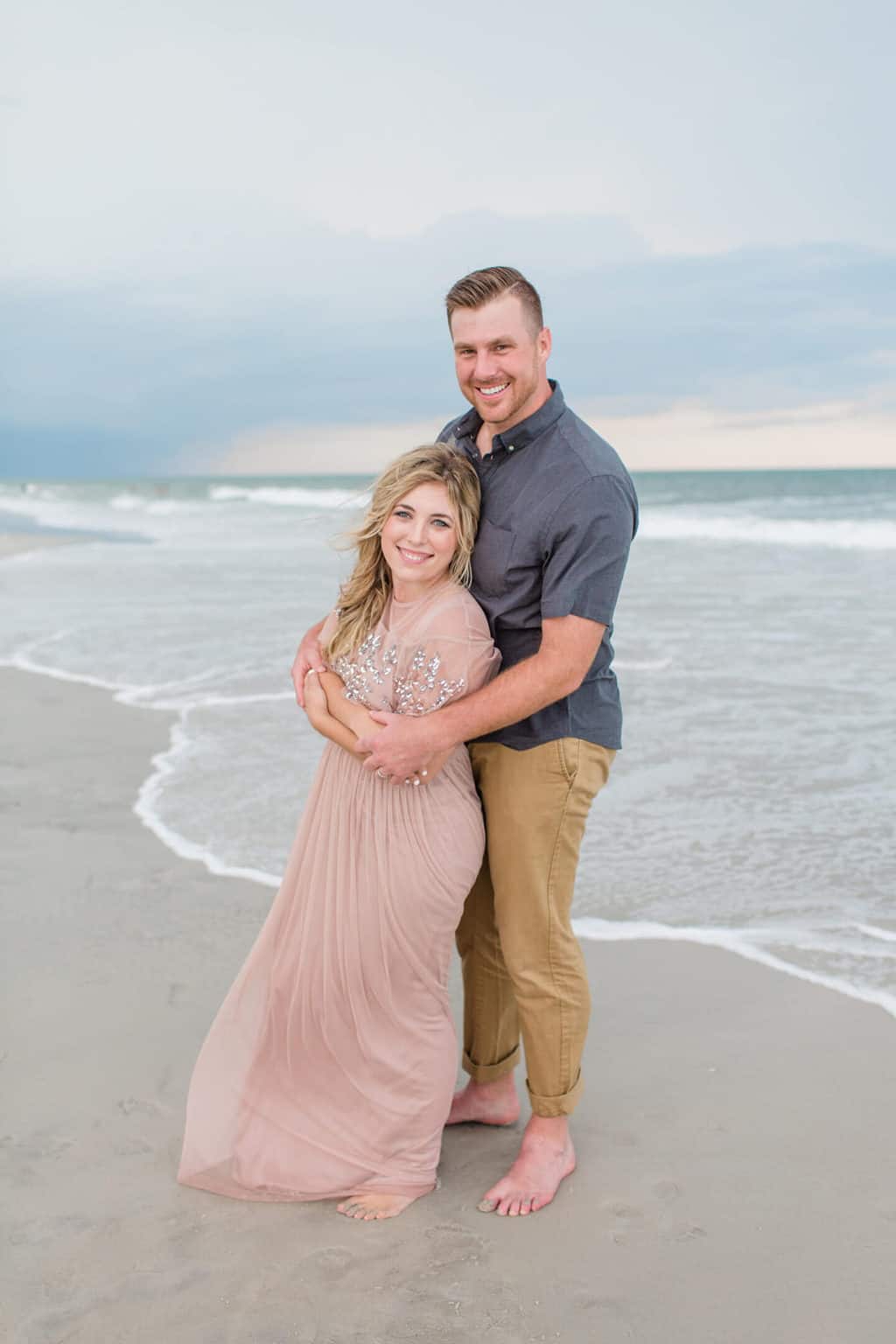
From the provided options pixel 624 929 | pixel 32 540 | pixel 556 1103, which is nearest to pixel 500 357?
pixel 556 1103

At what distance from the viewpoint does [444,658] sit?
2.65m

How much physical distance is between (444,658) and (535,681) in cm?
22

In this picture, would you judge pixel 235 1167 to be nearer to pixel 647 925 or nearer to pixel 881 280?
pixel 647 925

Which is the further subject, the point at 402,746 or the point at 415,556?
the point at 415,556

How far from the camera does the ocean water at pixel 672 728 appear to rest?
4.16 meters

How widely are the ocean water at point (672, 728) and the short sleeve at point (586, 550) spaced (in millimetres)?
570

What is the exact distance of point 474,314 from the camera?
2.65 m

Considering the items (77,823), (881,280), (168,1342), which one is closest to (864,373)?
(881,280)

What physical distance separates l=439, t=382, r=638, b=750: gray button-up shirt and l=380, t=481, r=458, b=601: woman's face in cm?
10

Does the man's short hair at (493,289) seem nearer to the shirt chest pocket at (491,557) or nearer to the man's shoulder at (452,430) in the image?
the man's shoulder at (452,430)

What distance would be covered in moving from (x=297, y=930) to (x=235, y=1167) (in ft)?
1.75

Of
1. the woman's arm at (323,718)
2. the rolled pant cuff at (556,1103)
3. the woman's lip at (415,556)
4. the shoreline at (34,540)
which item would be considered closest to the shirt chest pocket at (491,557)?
the woman's lip at (415,556)

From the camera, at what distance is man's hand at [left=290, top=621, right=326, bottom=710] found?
285cm

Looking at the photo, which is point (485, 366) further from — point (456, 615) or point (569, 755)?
point (569, 755)
